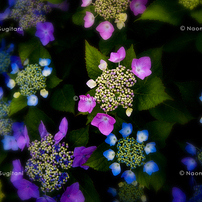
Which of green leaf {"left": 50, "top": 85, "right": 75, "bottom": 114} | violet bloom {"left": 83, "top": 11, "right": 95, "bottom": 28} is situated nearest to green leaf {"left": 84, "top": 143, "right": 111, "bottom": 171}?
green leaf {"left": 50, "top": 85, "right": 75, "bottom": 114}

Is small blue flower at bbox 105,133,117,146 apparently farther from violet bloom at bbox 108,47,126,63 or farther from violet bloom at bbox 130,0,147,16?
violet bloom at bbox 130,0,147,16

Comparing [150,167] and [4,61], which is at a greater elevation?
[4,61]

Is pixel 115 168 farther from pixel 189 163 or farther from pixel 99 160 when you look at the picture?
pixel 189 163

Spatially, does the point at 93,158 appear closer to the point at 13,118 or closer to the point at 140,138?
the point at 140,138

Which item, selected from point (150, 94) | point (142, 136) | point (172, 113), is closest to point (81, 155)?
point (142, 136)

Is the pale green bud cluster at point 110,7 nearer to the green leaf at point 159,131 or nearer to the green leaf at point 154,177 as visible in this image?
the green leaf at point 159,131

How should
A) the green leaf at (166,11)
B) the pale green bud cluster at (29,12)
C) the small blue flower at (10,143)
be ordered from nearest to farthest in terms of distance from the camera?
the green leaf at (166,11) < the pale green bud cluster at (29,12) < the small blue flower at (10,143)

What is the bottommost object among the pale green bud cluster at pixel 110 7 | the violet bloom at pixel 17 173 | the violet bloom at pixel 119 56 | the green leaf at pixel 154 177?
the violet bloom at pixel 17 173

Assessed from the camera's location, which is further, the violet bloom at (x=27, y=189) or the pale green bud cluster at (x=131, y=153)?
the violet bloom at (x=27, y=189)

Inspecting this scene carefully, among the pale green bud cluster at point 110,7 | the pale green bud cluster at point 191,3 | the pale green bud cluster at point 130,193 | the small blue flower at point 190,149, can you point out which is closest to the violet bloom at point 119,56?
the pale green bud cluster at point 110,7
